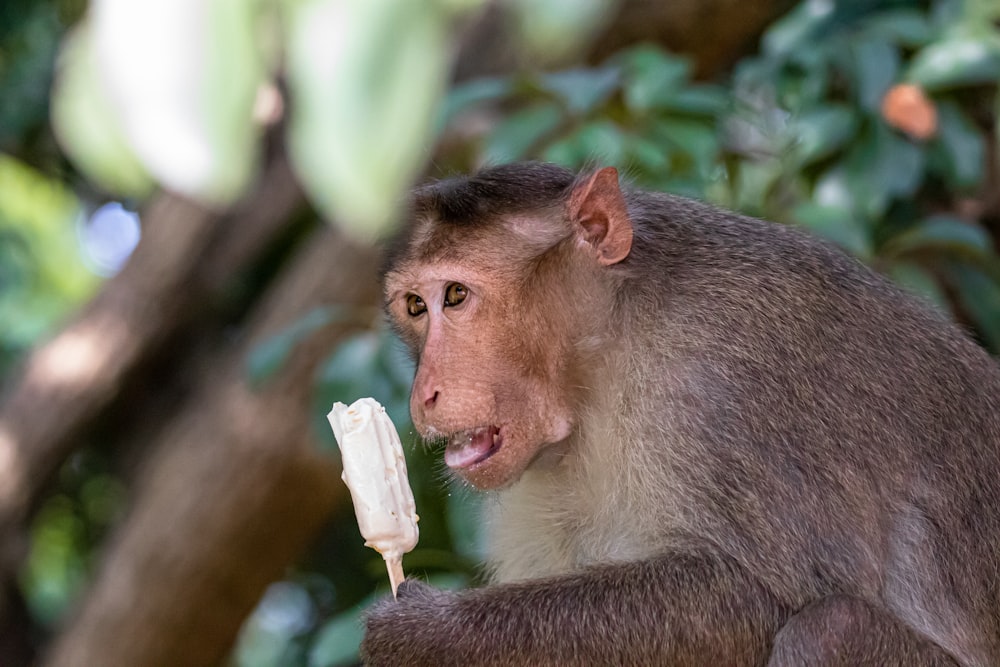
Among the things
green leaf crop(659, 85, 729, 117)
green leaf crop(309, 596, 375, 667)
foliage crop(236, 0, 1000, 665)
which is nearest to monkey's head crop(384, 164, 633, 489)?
foliage crop(236, 0, 1000, 665)

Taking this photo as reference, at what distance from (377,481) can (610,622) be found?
58 cm

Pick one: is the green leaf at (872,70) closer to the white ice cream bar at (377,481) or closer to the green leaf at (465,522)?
the green leaf at (465,522)

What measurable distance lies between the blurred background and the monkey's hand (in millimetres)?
918

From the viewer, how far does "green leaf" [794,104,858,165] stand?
4.95m

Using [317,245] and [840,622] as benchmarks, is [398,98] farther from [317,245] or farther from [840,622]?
[317,245]

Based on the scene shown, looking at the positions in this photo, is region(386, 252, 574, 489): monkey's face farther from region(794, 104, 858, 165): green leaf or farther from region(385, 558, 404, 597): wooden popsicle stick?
region(794, 104, 858, 165): green leaf

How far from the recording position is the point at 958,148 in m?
5.03

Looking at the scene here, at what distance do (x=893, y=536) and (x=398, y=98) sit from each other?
227 cm

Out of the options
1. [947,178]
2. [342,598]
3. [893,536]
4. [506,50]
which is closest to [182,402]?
[342,598]

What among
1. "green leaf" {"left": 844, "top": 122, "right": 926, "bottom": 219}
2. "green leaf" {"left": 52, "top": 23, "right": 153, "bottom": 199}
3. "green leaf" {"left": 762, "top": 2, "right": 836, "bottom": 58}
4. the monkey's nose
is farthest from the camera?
"green leaf" {"left": 762, "top": 2, "right": 836, "bottom": 58}

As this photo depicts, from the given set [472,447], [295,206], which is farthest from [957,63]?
[295,206]

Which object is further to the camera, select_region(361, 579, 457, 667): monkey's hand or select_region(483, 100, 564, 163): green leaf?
select_region(483, 100, 564, 163): green leaf

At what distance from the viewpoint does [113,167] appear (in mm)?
1197

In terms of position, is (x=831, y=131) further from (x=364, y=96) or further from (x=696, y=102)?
(x=364, y=96)
